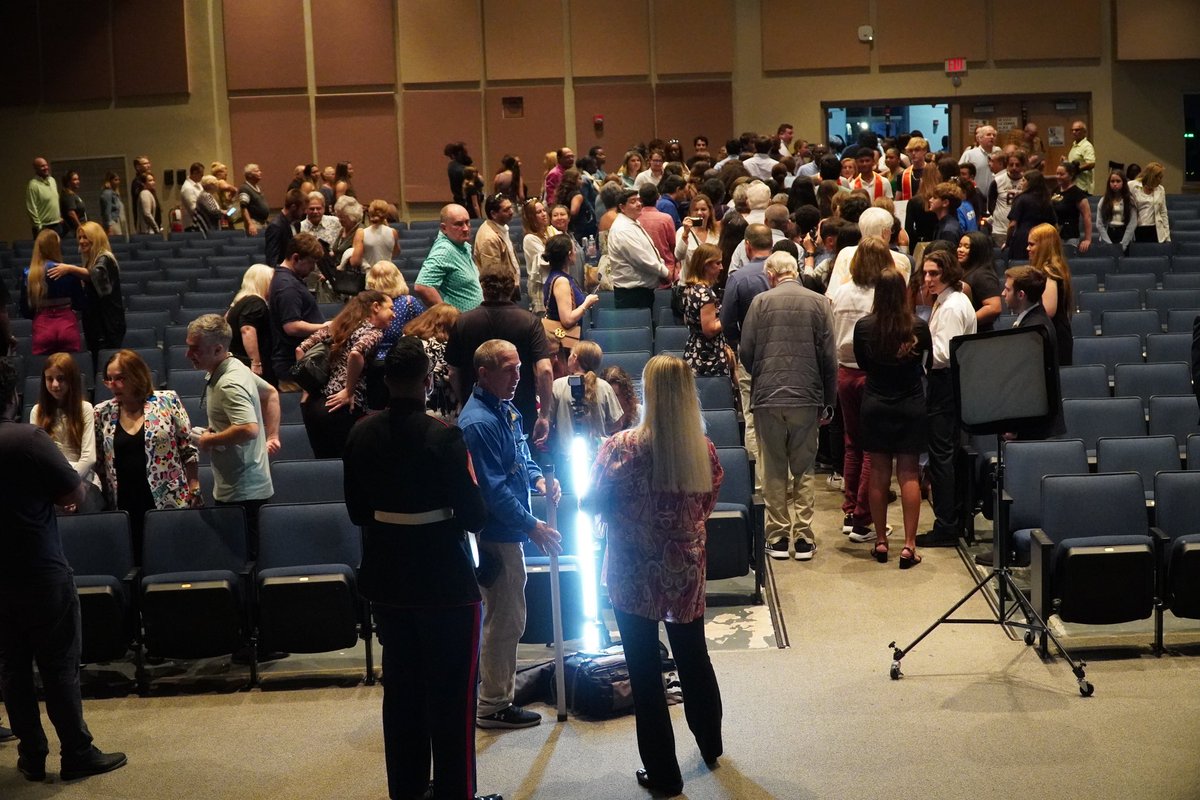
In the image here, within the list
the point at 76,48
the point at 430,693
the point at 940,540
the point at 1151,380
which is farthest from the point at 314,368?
the point at 76,48

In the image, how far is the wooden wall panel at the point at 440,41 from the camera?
19656 millimetres

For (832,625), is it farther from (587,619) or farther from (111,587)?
(111,587)

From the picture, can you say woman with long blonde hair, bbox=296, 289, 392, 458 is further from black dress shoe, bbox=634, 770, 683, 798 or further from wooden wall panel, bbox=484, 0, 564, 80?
wooden wall panel, bbox=484, 0, 564, 80

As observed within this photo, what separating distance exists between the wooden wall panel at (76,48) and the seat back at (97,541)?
51.2 ft

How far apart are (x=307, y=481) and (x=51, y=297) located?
3.47 meters

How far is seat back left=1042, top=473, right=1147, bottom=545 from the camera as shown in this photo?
5.78m

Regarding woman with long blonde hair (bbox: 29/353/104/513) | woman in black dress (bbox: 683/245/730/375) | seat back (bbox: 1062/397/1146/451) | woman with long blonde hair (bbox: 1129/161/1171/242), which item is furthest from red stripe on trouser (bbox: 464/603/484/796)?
woman with long blonde hair (bbox: 1129/161/1171/242)

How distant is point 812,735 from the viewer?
15.9 ft

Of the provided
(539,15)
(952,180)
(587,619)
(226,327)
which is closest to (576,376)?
(587,619)

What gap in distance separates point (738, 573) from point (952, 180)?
531 cm

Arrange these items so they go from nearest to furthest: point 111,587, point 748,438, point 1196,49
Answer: point 111,587, point 748,438, point 1196,49

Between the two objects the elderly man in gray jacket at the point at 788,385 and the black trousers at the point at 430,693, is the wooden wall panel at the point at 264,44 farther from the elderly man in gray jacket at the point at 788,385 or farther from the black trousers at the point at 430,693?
the black trousers at the point at 430,693

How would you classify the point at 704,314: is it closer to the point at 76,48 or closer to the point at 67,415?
the point at 67,415

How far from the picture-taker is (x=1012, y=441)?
255 inches
